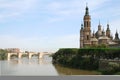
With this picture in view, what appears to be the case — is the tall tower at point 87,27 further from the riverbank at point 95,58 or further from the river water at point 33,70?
the river water at point 33,70

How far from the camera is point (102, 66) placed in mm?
24875

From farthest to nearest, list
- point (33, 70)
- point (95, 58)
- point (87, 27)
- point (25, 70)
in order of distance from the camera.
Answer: point (87, 27)
point (95, 58)
point (25, 70)
point (33, 70)

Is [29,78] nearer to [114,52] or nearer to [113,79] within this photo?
[113,79]

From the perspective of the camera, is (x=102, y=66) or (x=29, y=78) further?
(x=102, y=66)

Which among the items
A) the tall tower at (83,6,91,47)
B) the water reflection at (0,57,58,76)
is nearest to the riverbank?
the water reflection at (0,57,58,76)

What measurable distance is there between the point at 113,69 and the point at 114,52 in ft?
17.8

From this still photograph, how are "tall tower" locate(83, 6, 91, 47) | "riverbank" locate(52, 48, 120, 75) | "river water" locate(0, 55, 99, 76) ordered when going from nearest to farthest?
"river water" locate(0, 55, 99, 76) → "riverbank" locate(52, 48, 120, 75) → "tall tower" locate(83, 6, 91, 47)

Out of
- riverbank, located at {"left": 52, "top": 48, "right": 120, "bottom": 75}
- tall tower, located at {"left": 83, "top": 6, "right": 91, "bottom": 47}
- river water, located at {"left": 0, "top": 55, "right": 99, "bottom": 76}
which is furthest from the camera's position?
tall tower, located at {"left": 83, "top": 6, "right": 91, "bottom": 47}

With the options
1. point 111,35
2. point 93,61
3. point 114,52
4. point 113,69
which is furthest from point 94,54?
point 111,35

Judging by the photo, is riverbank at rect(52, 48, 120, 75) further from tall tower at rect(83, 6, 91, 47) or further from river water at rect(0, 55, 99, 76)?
tall tower at rect(83, 6, 91, 47)

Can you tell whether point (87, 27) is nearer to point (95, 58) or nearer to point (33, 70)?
point (95, 58)

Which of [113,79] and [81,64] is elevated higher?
[113,79]

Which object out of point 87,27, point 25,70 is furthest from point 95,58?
point 87,27

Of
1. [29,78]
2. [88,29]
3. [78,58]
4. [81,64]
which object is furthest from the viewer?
[88,29]
